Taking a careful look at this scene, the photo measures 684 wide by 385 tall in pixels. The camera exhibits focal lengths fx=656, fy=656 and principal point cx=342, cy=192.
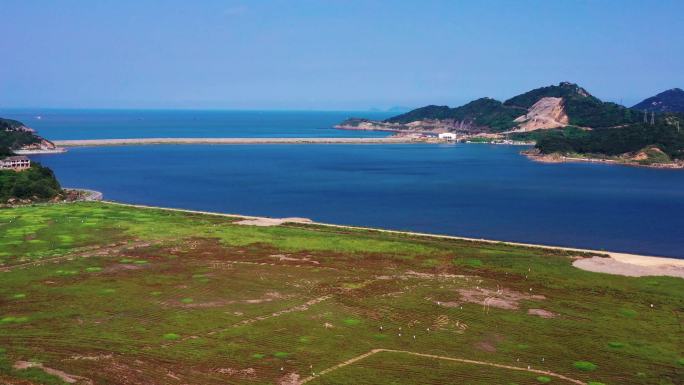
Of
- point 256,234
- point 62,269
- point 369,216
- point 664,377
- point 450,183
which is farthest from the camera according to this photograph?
point 450,183

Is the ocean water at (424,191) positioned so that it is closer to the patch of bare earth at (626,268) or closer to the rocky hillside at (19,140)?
the rocky hillside at (19,140)

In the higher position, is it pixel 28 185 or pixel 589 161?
pixel 589 161

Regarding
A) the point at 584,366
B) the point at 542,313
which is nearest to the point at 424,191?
the point at 542,313

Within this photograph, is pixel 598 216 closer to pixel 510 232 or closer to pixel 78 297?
pixel 510 232

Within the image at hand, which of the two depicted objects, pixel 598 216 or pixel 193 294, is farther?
pixel 598 216

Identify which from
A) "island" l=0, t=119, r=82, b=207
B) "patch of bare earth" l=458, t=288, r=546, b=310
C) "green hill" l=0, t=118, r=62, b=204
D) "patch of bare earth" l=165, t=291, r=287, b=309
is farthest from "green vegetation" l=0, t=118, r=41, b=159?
"patch of bare earth" l=458, t=288, r=546, b=310

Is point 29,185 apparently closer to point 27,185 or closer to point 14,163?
point 27,185

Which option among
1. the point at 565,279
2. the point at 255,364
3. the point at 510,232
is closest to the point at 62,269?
the point at 255,364
